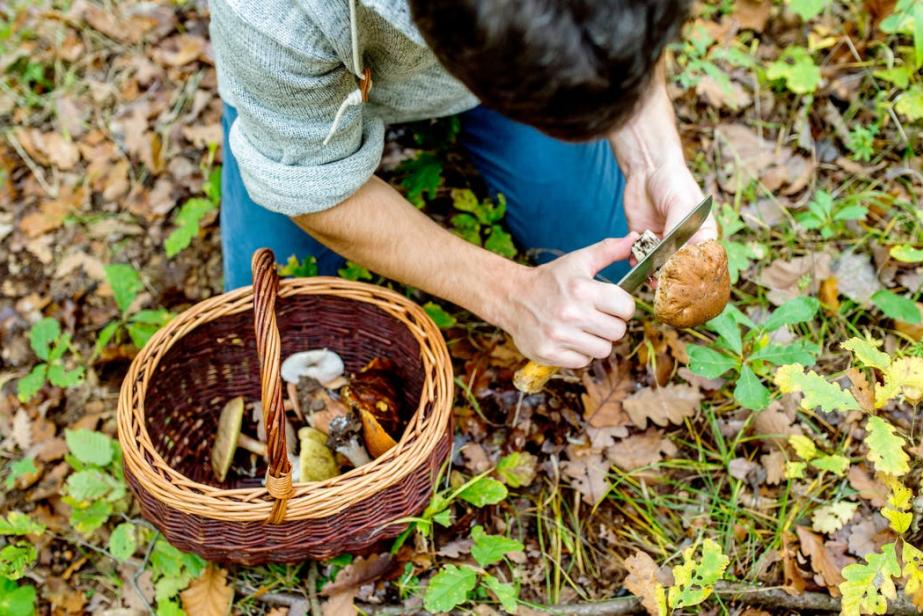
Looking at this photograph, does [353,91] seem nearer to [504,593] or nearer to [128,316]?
[504,593]

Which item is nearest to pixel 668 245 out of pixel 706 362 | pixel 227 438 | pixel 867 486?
pixel 706 362

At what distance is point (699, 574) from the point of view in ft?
6.83

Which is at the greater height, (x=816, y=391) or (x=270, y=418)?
(x=816, y=391)

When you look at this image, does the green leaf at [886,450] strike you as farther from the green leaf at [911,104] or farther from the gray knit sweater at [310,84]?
the green leaf at [911,104]

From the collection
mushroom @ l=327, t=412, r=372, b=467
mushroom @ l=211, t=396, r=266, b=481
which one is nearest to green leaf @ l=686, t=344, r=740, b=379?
mushroom @ l=327, t=412, r=372, b=467

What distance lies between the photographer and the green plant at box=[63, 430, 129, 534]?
2.61 meters

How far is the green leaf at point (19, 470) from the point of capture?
2.77 meters

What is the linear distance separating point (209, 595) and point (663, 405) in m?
1.62

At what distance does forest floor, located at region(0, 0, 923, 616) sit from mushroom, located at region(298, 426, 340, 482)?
302 mm

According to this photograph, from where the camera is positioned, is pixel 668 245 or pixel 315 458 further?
pixel 315 458

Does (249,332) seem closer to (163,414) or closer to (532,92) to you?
(163,414)

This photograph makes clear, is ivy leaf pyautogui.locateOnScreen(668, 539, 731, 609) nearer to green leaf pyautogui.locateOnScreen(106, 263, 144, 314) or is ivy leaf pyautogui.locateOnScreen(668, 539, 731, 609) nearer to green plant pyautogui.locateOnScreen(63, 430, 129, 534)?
green plant pyautogui.locateOnScreen(63, 430, 129, 534)

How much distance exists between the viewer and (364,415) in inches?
90.2

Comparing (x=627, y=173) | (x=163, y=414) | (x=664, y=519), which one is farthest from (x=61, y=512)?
(x=627, y=173)
